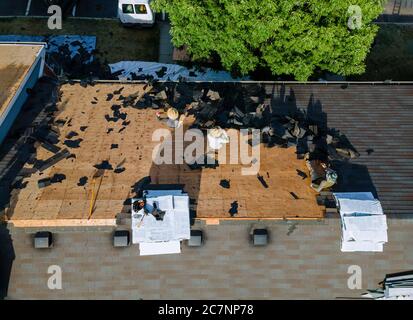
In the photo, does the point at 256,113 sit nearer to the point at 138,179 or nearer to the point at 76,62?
the point at 138,179

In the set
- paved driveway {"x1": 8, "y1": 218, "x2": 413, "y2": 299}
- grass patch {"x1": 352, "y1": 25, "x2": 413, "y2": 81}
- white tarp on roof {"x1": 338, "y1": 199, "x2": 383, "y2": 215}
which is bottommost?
Answer: paved driveway {"x1": 8, "y1": 218, "x2": 413, "y2": 299}

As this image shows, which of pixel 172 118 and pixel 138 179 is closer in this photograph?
pixel 138 179

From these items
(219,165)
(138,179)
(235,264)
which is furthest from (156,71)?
(235,264)

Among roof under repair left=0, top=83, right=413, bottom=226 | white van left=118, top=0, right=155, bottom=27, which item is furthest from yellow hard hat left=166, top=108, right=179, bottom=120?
white van left=118, top=0, right=155, bottom=27

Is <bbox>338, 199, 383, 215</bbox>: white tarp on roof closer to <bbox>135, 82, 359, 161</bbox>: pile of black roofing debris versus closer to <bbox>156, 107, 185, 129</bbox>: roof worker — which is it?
<bbox>135, 82, 359, 161</bbox>: pile of black roofing debris

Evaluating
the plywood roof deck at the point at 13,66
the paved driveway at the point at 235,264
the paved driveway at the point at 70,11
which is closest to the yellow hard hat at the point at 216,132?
the paved driveway at the point at 235,264

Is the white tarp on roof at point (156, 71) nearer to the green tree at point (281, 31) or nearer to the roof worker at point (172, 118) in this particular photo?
the green tree at point (281, 31)

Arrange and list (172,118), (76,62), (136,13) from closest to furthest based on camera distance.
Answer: (172,118) → (76,62) → (136,13)
